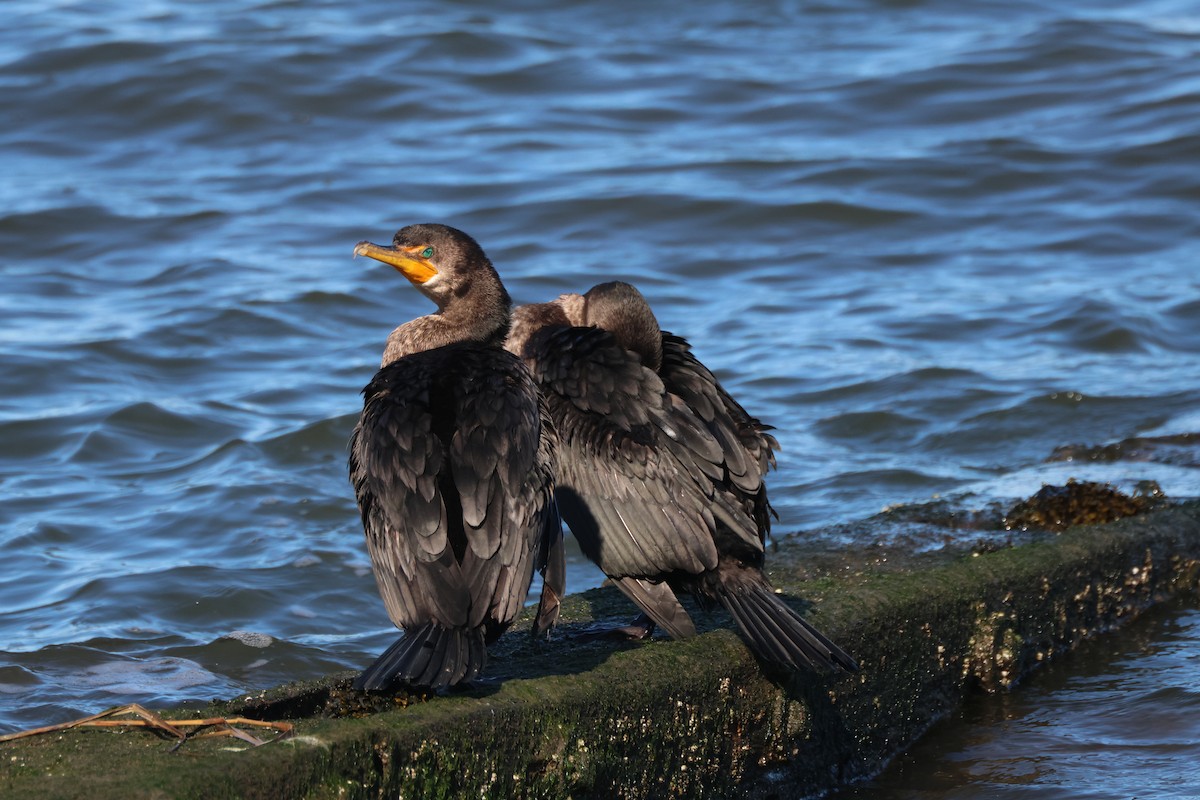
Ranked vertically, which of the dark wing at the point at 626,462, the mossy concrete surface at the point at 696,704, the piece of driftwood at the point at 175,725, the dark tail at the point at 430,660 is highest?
the dark wing at the point at 626,462

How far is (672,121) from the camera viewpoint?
545 inches

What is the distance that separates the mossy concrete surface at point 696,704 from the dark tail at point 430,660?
0.08 meters

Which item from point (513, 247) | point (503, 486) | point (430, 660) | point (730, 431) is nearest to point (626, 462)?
point (730, 431)

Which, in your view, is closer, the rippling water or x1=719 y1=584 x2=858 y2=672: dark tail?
x1=719 y1=584 x2=858 y2=672: dark tail

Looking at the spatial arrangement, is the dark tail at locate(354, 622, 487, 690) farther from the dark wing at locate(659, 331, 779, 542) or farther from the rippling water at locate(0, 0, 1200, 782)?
the rippling water at locate(0, 0, 1200, 782)

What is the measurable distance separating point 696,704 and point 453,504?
0.77m

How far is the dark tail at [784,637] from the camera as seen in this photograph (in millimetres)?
3752

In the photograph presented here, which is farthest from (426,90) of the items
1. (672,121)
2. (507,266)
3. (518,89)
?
(507,266)

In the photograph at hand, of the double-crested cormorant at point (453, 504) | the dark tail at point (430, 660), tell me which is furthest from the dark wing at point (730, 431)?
the dark tail at point (430, 660)

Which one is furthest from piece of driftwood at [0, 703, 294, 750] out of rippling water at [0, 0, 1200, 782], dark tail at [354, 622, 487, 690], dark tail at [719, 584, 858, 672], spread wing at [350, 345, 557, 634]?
rippling water at [0, 0, 1200, 782]

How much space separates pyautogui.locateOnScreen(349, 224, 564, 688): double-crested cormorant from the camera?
340cm

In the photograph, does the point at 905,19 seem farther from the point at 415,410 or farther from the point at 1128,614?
the point at 415,410

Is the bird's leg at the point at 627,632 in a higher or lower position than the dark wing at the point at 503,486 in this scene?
lower

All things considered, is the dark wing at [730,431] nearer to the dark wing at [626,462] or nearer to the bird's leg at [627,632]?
the dark wing at [626,462]
